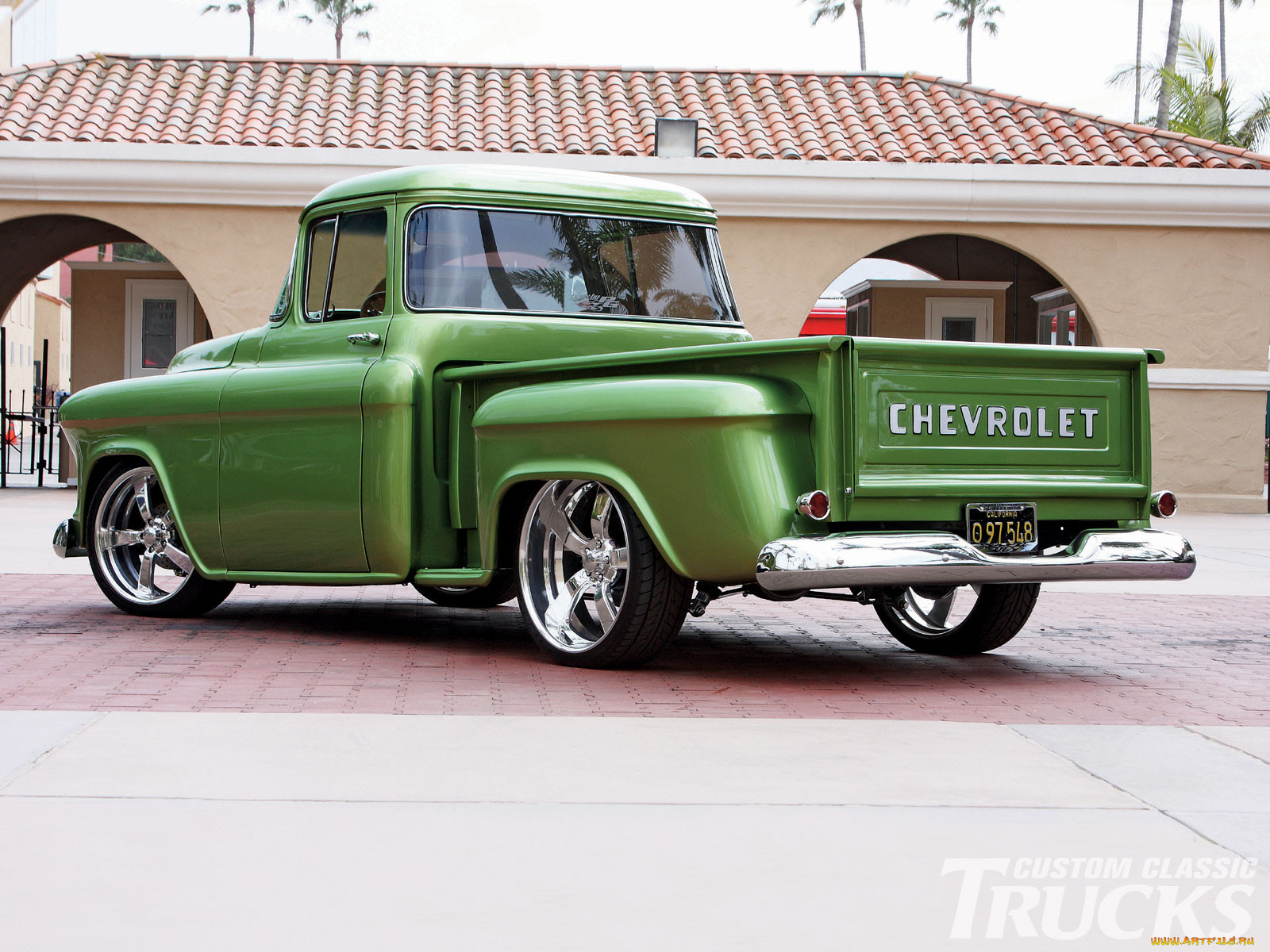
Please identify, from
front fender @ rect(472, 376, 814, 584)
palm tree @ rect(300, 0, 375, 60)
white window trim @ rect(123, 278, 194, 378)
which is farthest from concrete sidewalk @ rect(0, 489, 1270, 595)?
palm tree @ rect(300, 0, 375, 60)

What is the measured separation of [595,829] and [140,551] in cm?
529

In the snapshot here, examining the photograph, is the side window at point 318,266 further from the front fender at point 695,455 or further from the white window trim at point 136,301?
the white window trim at point 136,301

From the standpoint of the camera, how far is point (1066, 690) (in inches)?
243

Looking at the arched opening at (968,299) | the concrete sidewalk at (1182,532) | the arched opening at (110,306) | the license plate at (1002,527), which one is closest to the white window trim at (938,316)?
the arched opening at (968,299)

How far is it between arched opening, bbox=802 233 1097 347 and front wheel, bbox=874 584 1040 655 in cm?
1557

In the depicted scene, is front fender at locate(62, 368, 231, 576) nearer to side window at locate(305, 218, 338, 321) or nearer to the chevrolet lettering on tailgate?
side window at locate(305, 218, 338, 321)

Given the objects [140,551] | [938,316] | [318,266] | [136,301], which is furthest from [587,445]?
[938,316]

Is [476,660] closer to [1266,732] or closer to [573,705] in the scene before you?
[573,705]

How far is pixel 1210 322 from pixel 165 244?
11.7 metres

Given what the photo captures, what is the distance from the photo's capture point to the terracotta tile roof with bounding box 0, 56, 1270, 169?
1819 centimetres

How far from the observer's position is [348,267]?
7.40 meters

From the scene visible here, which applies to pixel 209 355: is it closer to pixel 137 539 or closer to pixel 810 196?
pixel 137 539

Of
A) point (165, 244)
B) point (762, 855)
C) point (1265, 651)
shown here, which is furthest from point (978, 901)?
point (165, 244)

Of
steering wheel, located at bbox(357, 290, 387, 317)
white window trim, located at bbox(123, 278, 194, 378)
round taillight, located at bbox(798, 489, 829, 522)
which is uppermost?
white window trim, located at bbox(123, 278, 194, 378)
